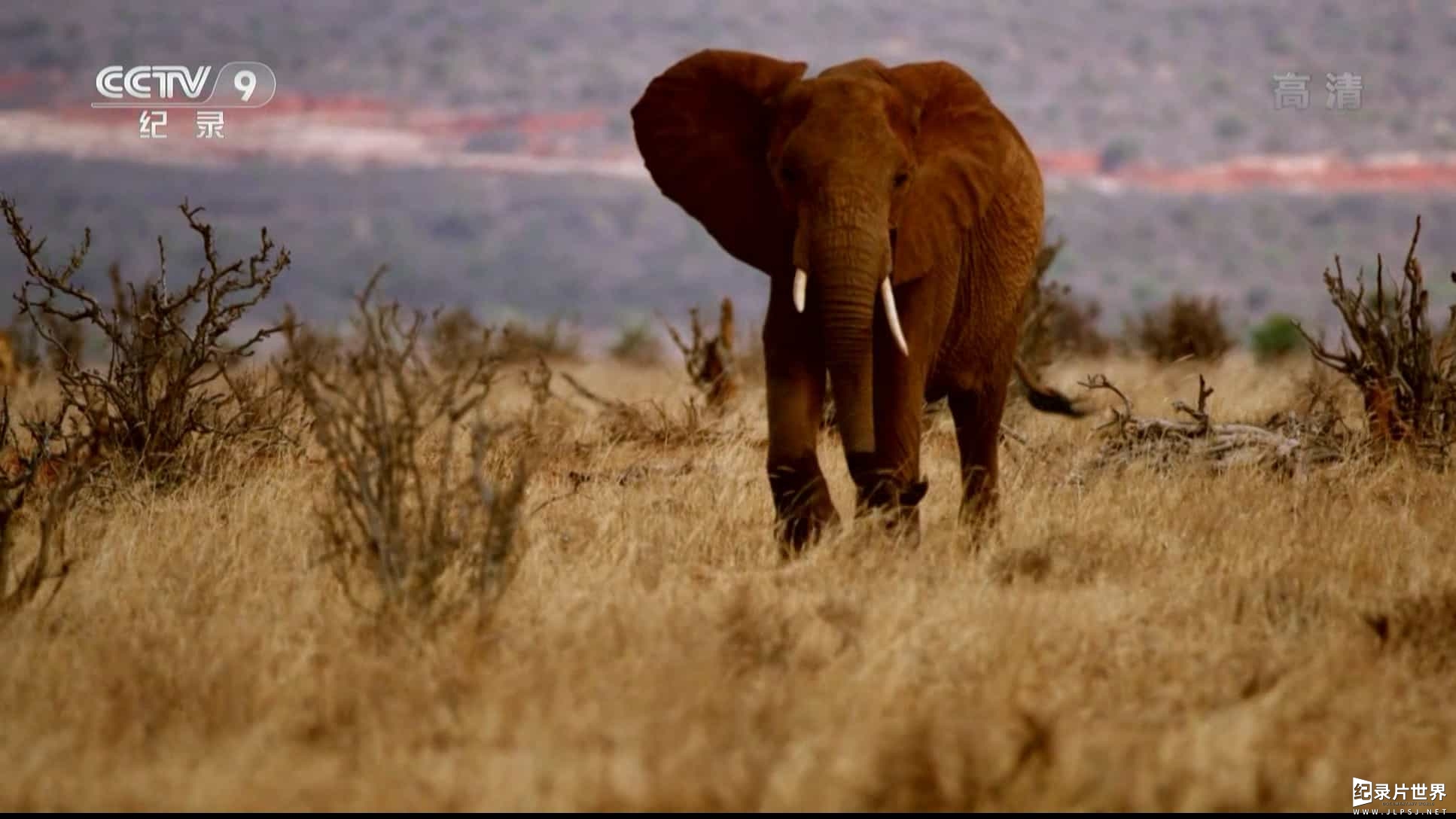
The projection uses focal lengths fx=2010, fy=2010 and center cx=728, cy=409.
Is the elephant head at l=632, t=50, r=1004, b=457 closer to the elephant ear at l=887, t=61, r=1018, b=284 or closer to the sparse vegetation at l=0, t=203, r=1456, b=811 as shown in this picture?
the elephant ear at l=887, t=61, r=1018, b=284

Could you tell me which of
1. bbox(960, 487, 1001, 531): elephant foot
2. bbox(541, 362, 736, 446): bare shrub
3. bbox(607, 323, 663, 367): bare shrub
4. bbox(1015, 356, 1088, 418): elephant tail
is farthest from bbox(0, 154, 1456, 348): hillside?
bbox(960, 487, 1001, 531): elephant foot

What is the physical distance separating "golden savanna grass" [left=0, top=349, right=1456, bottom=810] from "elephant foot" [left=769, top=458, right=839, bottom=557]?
0.66 ft

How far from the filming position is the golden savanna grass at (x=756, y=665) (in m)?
5.08

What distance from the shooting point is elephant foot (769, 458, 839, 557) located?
793 centimetres

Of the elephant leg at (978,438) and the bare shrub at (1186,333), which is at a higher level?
the bare shrub at (1186,333)

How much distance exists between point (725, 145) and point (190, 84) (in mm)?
61032

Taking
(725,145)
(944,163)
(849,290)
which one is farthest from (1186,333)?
(849,290)

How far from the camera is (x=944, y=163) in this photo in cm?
800

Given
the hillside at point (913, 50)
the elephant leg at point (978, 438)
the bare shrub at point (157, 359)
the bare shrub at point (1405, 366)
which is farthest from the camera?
the hillside at point (913, 50)

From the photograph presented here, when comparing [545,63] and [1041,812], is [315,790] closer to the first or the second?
[1041,812]

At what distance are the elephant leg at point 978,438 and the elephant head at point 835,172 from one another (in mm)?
1036

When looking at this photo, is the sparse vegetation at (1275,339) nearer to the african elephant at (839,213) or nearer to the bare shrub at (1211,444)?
the bare shrub at (1211,444)

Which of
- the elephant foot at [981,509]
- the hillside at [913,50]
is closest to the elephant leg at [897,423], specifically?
the elephant foot at [981,509]

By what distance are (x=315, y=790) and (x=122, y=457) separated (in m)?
5.45
